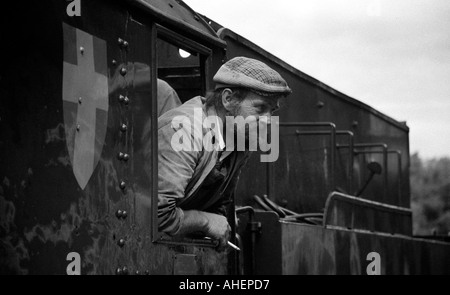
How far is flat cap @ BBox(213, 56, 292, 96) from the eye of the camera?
4.24 meters

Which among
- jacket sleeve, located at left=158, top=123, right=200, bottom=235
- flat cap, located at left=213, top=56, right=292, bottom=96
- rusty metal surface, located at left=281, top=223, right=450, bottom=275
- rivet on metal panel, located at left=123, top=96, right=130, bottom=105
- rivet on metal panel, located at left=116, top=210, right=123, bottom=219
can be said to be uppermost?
flat cap, located at left=213, top=56, right=292, bottom=96

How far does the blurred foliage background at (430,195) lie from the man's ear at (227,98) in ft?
145

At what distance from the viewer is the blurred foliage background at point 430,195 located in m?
49.0

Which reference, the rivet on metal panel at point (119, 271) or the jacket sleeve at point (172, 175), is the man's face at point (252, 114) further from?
the rivet on metal panel at point (119, 271)

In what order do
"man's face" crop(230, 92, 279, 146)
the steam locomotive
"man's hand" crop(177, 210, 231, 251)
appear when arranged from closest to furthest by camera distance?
the steam locomotive < "man's hand" crop(177, 210, 231, 251) < "man's face" crop(230, 92, 279, 146)

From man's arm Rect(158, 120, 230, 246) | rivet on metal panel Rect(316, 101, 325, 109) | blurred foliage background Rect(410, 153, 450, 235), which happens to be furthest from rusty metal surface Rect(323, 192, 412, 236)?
blurred foliage background Rect(410, 153, 450, 235)

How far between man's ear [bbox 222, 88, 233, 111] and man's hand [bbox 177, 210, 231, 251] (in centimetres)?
48

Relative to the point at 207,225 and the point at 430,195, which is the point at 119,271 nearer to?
the point at 207,225

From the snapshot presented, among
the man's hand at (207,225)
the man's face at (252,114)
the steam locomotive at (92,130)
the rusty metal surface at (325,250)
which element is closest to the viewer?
the steam locomotive at (92,130)

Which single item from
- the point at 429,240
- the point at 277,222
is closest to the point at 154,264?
the point at 277,222

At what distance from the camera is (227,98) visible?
425cm

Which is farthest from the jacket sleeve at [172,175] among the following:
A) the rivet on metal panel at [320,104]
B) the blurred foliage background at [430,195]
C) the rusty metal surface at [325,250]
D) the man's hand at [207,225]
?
the blurred foliage background at [430,195]

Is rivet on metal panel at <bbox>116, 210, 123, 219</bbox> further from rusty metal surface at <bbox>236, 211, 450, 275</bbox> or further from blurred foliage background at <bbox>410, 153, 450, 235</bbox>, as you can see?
blurred foliage background at <bbox>410, 153, 450, 235</bbox>

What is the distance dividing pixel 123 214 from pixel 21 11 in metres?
0.94
